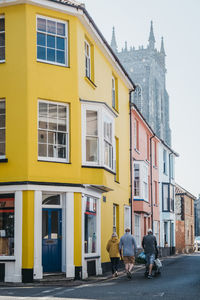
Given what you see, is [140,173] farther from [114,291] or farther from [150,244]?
[114,291]

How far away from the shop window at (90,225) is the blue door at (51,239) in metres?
1.51

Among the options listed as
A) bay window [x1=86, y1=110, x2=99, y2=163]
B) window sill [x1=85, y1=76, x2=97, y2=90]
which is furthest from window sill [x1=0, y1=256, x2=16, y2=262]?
window sill [x1=85, y1=76, x2=97, y2=90]

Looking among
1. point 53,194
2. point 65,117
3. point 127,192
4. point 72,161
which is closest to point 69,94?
point 65,117

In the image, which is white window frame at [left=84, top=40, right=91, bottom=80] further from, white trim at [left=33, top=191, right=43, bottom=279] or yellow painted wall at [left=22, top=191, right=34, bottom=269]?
yellow painted wall at [left=22, top=191, right=34, bottom=269]

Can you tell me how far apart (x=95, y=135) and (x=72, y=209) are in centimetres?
311

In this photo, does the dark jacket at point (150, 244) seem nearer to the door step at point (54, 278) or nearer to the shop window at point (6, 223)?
the door step at point (54, 278)

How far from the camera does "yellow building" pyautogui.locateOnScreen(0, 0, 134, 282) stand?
59.3 ft

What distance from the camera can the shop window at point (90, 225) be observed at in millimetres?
20203

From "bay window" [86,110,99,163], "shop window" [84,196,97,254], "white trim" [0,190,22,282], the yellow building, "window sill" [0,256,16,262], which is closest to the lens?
"white trim" [0,190,22,282]

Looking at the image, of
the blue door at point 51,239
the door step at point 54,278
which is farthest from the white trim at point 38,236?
the blue door at point 51,239

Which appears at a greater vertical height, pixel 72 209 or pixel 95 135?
pixel 95 135

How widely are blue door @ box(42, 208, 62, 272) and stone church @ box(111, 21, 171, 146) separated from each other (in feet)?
267

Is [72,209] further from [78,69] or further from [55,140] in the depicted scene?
[78,69]

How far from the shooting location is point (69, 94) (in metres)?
19.5
